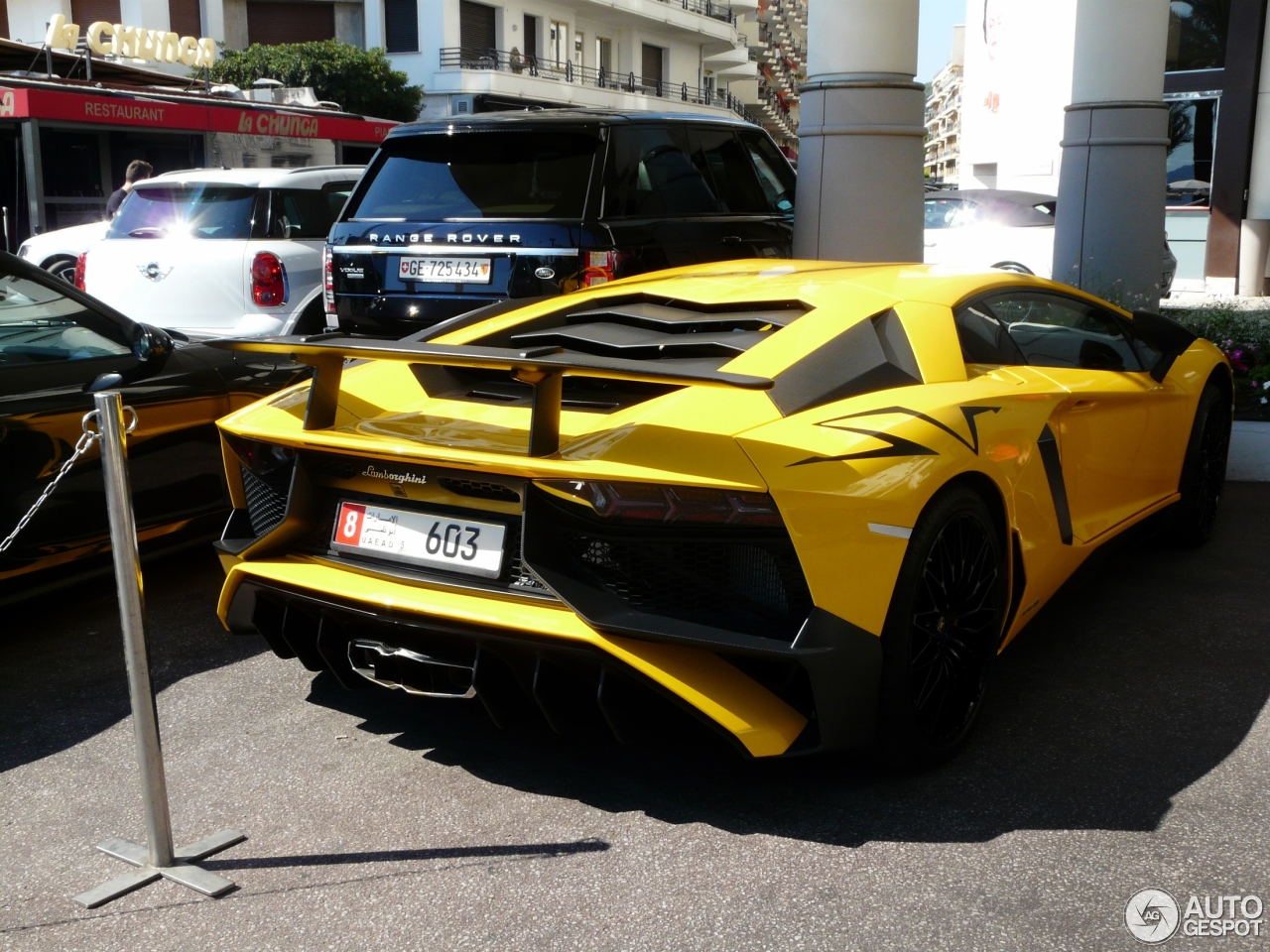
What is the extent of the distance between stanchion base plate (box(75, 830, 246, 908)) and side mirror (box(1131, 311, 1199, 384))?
12.4 feet

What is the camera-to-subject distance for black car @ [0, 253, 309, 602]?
14.1 feet

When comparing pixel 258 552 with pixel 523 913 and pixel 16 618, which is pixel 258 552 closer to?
pixel 523 913

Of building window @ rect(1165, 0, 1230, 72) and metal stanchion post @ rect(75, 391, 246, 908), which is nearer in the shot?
metal stanchion post @ rect(75, 391, 246, 908)

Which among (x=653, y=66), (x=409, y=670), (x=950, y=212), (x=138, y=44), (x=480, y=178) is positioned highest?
(x=653, y=66)

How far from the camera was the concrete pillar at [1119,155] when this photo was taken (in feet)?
31.0

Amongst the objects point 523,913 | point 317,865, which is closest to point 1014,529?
point 523,913

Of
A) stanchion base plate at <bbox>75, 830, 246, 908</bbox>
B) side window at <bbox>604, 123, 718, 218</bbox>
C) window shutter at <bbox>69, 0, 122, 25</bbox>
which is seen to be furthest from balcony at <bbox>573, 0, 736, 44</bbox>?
stanchion base plate at <bbox>75, 830, 246, 908</bbox>

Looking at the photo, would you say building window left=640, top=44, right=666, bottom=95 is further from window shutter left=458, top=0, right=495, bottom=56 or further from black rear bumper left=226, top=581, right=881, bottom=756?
black rear bumper left=226, top=581, right=881, bottom=756

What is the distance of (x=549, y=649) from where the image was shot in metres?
2.97

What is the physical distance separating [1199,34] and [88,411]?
21903 mm

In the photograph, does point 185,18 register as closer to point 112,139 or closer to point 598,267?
point 112,139

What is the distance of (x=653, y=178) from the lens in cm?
694

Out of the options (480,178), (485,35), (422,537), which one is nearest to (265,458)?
A: (422,537)

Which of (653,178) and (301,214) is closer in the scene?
(653,178)
